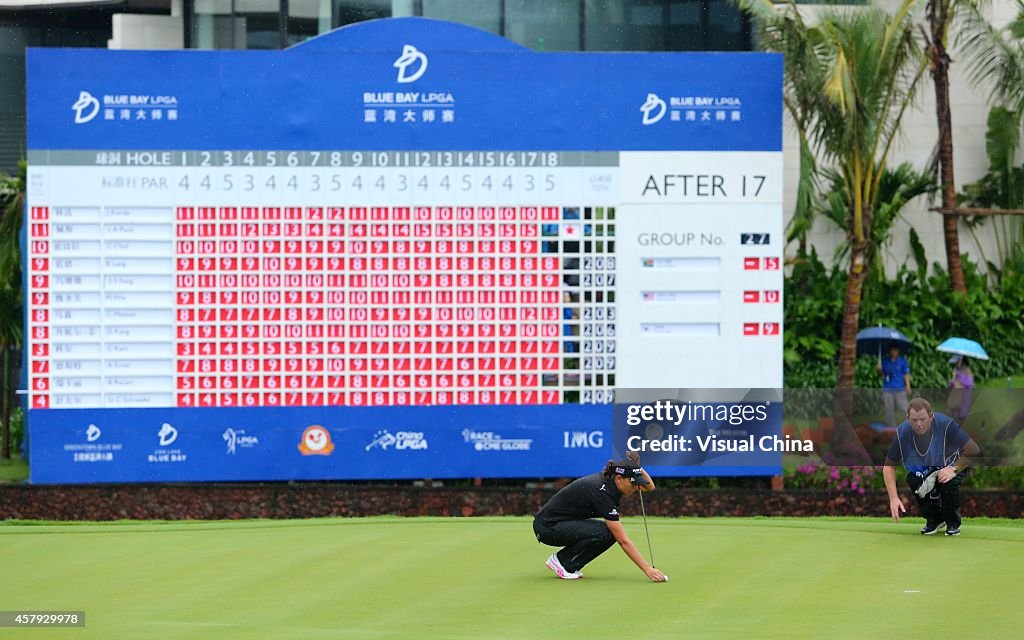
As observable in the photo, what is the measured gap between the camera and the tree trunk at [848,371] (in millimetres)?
17062

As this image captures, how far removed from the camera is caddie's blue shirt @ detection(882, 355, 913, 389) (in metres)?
18.2

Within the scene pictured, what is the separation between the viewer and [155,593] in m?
10.7

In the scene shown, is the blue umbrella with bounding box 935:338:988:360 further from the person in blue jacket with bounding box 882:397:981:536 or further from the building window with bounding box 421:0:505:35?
the building window with bounding box 421:0:505:35

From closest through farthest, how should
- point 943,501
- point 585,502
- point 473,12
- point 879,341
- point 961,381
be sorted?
point 585,502 < point 943,501 < point 961,381 < point 879,341 < point 473,12

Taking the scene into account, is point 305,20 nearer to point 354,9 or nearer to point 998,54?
point 354,9

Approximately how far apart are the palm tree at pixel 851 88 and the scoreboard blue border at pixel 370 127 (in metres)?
1.08

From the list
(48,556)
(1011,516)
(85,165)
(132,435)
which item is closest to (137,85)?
(85,165)

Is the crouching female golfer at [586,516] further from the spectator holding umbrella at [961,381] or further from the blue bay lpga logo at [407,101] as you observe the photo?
the spectator holding umbrella at [961,381]

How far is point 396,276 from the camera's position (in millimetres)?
16594

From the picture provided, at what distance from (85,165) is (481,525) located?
5.82m

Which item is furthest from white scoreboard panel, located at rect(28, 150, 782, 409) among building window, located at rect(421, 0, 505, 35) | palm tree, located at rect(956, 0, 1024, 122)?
palm tree, located at rect(956, 0, 1024, 122)

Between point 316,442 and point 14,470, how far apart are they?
4605mm

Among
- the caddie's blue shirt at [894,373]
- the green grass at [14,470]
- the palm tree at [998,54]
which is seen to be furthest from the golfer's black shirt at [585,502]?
the palm tree at [998,54]

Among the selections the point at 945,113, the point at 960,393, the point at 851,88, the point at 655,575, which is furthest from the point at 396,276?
the point at 945,113
